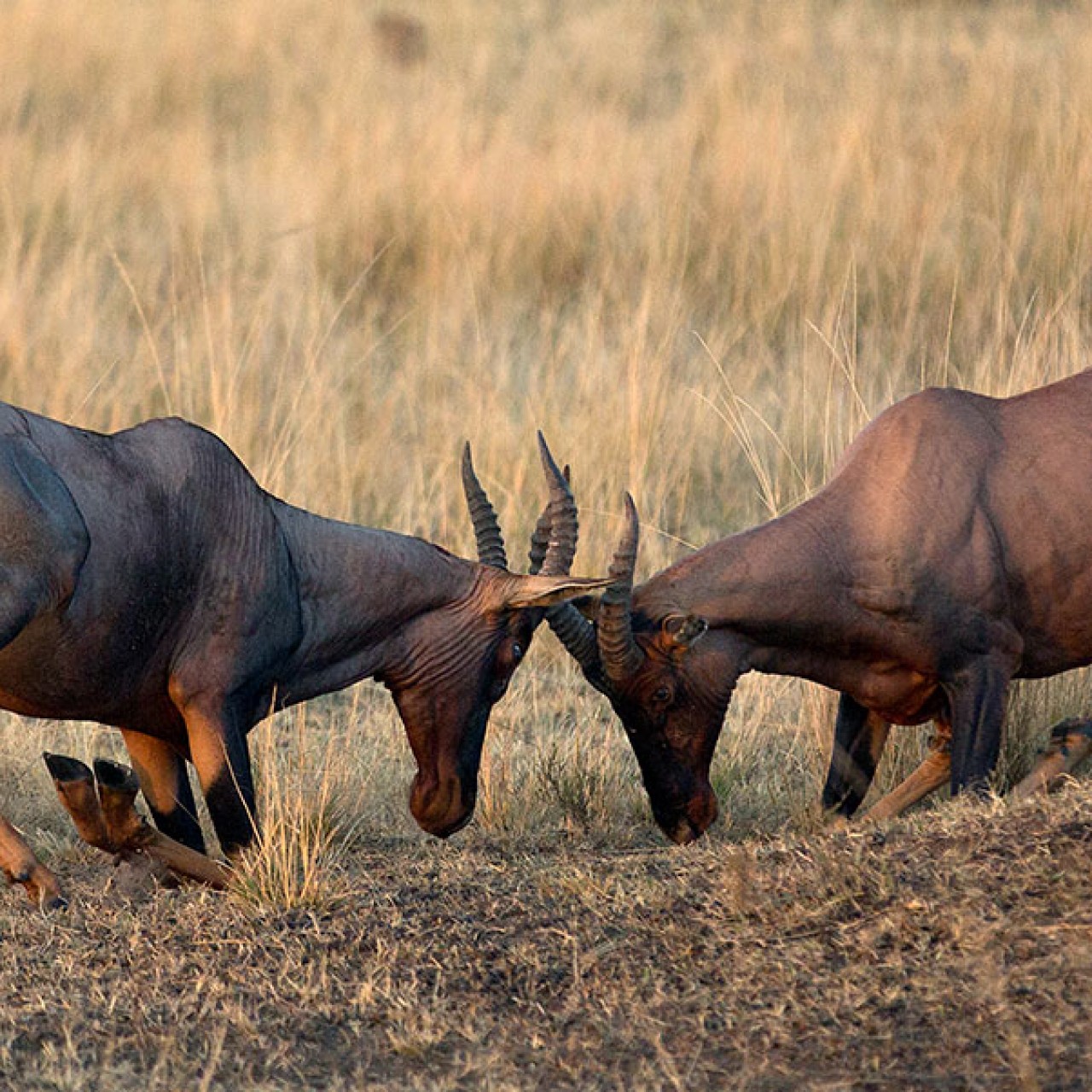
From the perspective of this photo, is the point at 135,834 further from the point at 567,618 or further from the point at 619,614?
the point at 619,614

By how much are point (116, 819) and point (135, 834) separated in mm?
71

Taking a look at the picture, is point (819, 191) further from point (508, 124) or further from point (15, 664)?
point (15, 664)

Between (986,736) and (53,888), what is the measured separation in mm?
2559

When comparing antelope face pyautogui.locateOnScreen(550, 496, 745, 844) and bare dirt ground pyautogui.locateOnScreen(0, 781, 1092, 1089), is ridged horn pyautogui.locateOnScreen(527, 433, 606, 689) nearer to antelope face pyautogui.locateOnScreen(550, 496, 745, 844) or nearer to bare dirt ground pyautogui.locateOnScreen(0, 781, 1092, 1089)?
antelope face pyautogui.locateOnScreen(550, 496, 745, 844)

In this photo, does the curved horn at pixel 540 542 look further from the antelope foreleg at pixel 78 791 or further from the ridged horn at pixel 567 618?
the antelope foreleg at pixel 78 791

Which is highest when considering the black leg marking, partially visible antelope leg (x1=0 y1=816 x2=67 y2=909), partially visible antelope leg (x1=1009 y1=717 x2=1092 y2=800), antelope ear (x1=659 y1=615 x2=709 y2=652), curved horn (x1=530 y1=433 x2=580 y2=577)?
curved horn (x1=530 y1=433 x2=580 y2=577)

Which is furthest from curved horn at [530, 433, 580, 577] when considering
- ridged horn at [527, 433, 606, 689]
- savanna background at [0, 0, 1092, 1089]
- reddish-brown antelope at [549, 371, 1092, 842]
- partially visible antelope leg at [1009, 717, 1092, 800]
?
partially visible antelope leg at [1009, 717, 1092, 800]

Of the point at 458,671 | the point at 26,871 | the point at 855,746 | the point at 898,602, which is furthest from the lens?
the point at 855,746

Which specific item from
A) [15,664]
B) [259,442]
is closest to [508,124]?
[259,442]

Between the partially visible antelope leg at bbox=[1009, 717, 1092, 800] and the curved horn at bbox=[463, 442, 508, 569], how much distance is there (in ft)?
5.11

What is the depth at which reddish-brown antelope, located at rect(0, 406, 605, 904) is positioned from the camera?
507cm

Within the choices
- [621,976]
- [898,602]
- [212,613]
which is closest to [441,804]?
[212,613]

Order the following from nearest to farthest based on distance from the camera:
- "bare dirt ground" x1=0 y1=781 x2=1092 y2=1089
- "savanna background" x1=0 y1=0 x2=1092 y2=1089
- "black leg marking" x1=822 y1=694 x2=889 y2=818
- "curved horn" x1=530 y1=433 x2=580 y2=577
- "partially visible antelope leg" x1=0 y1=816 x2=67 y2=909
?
"bare dirt ground" x1=0 y1=781 x2=1092 y2=1089 → "savanna background" x1=0 y1=0 x2=1092 y2=1089 → "partially visible antelope leg" x1=0 y1=816 x2=67 y2=909 → "curved horn" x1=530 y1=433 x2=580 y2=577 → "black leg marking" x1=822 y1=694 x2=889 y2=818

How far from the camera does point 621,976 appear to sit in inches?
170
